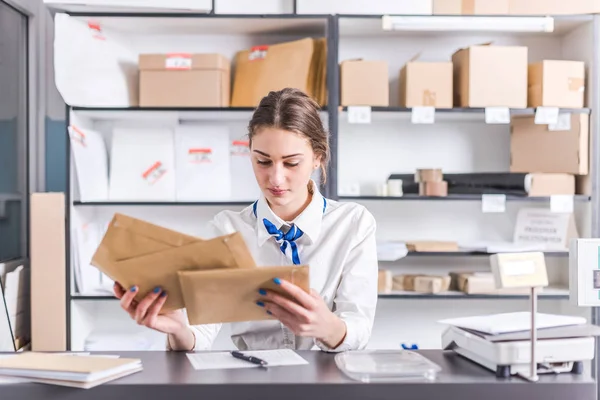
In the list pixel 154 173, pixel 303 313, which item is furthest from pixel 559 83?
pixel 303 313

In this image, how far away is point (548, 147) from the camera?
10.1 feet

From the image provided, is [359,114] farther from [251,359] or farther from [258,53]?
[251,359]

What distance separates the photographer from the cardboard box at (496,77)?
9.66 feet

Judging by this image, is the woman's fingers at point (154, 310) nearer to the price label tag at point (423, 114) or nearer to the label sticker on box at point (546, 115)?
the price label tag at point (423, 114)

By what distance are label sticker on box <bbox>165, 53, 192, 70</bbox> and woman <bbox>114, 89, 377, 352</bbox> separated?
124 cm

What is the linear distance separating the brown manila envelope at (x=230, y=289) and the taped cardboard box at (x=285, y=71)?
175 cm

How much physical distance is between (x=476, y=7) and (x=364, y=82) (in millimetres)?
595

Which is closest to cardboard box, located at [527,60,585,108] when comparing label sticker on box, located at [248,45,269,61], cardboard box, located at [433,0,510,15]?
cardboard box, located at [433,0,510,15]

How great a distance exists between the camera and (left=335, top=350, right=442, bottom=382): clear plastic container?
1267 millimetres

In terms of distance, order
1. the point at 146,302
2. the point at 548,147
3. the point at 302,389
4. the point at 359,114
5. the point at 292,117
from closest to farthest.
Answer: the point at 302,389
the point at 146,302
the point at 292,117
the point at 359,114
the point at 548,147

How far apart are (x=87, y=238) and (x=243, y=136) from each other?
33.8 inches

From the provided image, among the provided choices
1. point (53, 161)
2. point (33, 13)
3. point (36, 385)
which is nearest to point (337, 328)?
point (36, 385)

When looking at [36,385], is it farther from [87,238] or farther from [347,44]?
[347,44]

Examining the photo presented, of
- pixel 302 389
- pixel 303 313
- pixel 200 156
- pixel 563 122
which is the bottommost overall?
pixel 302 389
